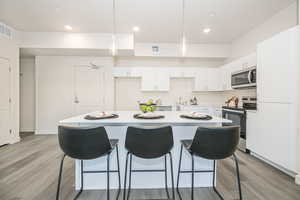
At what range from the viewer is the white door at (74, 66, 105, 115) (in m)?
4.79

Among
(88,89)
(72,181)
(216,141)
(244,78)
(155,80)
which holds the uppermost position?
(155,80)

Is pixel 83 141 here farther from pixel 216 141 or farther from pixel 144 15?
pixel 144 15

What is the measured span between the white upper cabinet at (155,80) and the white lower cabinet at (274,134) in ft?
8.26

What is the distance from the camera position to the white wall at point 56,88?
473 centimetres

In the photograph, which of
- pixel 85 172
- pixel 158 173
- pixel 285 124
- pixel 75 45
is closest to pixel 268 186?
pixel 285 124

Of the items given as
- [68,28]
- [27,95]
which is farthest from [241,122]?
[27,95]

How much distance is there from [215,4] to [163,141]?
2.74 meters

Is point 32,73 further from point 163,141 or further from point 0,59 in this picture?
point 163,141

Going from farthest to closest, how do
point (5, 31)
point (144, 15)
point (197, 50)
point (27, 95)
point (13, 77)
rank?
point (27, 95) → point (197, 50) → point (13, 77) → point (5, 31) → point (144, 15)

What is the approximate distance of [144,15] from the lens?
3164mm

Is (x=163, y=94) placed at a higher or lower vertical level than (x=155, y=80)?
lower

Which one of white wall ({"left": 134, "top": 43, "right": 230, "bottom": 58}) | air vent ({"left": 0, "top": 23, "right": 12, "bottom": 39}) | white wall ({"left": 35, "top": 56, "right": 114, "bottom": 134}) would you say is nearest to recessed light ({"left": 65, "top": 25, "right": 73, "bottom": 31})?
white wall ({"left": 35, "top": 56, "right": 114, "bottom": 134})

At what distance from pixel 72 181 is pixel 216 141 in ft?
6.65

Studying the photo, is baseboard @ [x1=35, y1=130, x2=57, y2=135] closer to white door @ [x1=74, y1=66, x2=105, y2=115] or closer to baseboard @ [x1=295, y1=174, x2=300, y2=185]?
white door @ [x1=74, y1=66, x2=105, y2=115]
